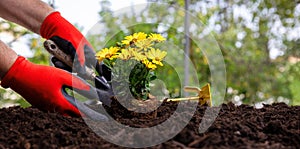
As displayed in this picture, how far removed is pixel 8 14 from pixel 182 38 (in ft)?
4.87

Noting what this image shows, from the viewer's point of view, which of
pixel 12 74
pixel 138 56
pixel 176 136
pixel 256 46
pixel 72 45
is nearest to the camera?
pixel 176 136

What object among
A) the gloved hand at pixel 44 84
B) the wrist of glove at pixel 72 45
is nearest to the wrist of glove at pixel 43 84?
the gloved hand at pixel 44 84

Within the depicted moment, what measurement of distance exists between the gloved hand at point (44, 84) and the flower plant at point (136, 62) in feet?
0.66

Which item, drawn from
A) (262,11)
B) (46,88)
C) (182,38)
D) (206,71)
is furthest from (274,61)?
(46,88)

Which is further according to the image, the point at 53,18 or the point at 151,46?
the point at 53,18

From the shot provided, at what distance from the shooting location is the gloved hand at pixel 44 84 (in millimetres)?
1570

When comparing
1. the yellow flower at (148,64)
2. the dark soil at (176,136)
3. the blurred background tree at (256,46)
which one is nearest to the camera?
the dark soil at (176,136)

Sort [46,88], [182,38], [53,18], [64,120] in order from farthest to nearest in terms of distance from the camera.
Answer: [182,38]
[53,18]
[46,88]
[64,120]

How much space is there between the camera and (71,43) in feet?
6.13

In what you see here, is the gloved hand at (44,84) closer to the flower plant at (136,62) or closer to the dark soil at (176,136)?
the dark soil at (176,136)

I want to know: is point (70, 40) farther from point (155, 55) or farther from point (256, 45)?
Result: point (256, 45)

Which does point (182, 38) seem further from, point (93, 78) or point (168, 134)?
point (168, 134)

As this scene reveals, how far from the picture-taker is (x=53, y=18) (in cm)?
196

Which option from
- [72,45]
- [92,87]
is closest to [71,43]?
[72,45]
